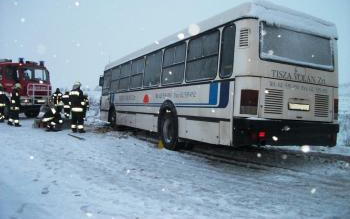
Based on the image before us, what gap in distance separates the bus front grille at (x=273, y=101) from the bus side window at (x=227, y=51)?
855 mm

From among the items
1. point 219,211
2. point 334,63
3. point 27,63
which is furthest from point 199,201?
point 27,63

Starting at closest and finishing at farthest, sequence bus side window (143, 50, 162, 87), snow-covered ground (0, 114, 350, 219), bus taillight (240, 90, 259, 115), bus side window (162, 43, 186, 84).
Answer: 1. snow-covered ground (0, 114, 350, 219)
2. bus taillight (240, 90, 259, 115)
3. bus side window (162, 43, 186, 84)
4. bus side window (143, 50, 162, 87)

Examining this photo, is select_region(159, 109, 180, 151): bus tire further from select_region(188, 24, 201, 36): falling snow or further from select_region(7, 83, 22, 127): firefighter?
select_region(7, 83, 22, 127): firefighter

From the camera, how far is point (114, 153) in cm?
877

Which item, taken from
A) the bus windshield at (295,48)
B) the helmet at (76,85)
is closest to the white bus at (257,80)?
the bus windshield at (295,48)

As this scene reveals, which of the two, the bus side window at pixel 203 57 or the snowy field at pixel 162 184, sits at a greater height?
the bus side window at pixel 203 57

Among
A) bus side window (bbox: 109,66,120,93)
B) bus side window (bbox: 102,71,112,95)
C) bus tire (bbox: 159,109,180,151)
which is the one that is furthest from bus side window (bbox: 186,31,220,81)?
bus side window (bbox: 102,71,112,95)

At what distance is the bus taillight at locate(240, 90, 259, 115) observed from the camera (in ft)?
22.2

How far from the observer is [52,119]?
1387 centimetres

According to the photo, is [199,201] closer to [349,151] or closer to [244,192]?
[244,192]

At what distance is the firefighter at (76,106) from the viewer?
13047 millimetres

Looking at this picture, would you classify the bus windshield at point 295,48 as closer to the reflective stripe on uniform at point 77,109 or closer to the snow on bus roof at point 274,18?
the snow on bus roof at point 274,18

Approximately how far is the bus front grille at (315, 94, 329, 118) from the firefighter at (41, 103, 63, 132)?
31.9ft

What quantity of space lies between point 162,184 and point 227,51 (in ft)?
10.2
